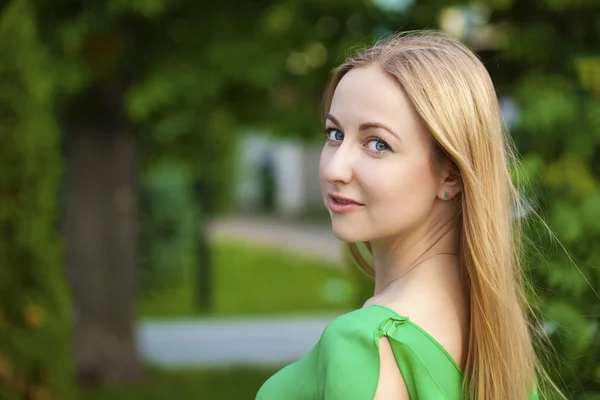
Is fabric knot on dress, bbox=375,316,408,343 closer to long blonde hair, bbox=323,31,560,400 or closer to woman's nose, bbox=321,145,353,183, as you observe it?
long blonde hair, bbox=323,31,560,400

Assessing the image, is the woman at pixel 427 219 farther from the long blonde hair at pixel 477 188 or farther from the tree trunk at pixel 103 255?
the tree trunk at pixel 103 255

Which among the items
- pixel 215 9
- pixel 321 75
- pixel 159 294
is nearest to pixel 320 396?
pixel 321 75

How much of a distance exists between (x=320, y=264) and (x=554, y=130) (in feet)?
48.1

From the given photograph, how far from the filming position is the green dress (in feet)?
5.47

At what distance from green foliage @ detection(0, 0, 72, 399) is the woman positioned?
14.5 ft

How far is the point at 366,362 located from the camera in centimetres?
168

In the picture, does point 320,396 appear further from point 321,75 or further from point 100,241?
point 100,241

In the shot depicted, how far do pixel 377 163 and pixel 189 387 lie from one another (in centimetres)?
734

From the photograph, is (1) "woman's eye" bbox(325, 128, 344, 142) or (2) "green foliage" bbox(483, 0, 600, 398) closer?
(1) "woman's eye" bbox(325, 128, 344, 142)

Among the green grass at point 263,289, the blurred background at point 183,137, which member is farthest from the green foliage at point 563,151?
the green grass at point 263,289

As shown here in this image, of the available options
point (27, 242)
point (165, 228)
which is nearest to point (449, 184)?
point (27, 242)

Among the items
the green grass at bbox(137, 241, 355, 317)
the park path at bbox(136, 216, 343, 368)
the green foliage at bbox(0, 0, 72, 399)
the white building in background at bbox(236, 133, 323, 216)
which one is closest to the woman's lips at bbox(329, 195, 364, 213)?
the green foliage at bbox(0, 0, 72, 399)

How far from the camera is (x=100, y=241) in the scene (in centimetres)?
891

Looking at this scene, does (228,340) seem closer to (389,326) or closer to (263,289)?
(263,289)
